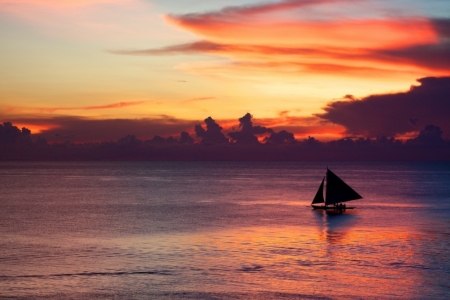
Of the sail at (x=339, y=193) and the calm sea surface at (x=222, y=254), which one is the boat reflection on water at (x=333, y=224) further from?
the sail at (x=339, y=193)

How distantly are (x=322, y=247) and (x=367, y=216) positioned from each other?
103 feet

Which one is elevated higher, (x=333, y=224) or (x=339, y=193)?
(x=339, y=193)

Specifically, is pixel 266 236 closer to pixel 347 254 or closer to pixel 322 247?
pixel 322 247

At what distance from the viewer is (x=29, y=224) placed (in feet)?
247

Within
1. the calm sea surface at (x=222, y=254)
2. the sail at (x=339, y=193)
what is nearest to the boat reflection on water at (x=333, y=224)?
the calm sea surface at (x=222, y=254)

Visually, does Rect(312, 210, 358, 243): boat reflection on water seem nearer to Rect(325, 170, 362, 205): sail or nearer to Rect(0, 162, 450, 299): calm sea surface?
Rect(0, 162, 450, 299): calm sea surface

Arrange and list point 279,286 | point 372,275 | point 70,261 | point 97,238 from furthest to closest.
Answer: point 97,238 → point 70,261 → point 372,275 → point 279,286

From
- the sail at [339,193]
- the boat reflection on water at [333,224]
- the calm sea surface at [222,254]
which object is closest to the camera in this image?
the calm sea surface at [222,254]

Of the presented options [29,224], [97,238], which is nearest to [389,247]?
[97,238]

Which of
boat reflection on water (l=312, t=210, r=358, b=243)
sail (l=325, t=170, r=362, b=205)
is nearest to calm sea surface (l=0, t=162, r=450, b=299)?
boat reflection on water (l=312, t=210, r=358, b=243)

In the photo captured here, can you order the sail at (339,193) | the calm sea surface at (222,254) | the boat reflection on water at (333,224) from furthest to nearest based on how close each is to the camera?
the sail at (339,193)
the boat reflection on water at (333,224)
the calm sea surface at (222,254)

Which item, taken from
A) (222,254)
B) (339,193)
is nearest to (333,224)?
(339,193)

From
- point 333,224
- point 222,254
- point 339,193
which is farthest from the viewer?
point 339,193

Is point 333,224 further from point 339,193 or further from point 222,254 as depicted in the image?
point 222,254
